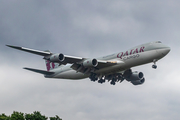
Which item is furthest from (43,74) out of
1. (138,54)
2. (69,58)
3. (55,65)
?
(138,54)

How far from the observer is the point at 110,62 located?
5981 cm

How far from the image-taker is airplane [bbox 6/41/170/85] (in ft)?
188

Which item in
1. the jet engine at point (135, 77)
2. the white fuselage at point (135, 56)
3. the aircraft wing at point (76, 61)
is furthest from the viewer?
the jet engine at point (135, 77)

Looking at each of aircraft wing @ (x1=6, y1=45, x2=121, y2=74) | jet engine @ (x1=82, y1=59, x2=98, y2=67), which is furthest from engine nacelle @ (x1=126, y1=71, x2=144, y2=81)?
jet engine @ (x1=82, y1=59, x2=98, y2=67)

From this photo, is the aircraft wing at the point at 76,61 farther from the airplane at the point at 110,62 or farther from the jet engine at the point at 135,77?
the jet engine at the point at 135,77

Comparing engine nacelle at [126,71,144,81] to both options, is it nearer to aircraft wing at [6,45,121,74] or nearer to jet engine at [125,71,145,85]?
jet engine at [125,71,145,85]

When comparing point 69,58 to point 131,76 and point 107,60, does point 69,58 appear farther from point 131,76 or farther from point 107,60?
point 131,76

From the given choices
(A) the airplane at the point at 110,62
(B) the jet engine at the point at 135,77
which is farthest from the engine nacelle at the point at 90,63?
(B) the jet engine at the point at 135,77

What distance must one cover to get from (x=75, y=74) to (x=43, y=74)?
8.64 meters

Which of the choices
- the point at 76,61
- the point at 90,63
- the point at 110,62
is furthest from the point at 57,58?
the point at 110,62

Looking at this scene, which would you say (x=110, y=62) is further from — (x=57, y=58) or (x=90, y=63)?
(x=57, y=58)

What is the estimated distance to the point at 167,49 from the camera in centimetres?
5684

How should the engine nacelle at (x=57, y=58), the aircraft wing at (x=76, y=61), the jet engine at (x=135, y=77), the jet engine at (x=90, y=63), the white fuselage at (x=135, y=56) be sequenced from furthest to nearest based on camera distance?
the jet engine at (x=135, y=77) → the jet engine at (x=90, y=63) → the aircraft wing at (x=76, y=61) → the engine nacelle at (x=57, y=58) → the white fuselage at (x=135, y=56)

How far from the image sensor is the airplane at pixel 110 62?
57.3 metres
